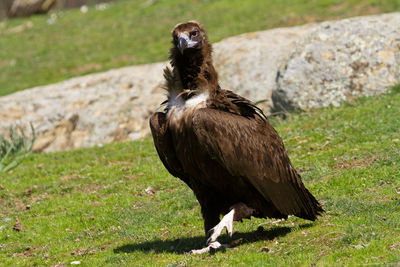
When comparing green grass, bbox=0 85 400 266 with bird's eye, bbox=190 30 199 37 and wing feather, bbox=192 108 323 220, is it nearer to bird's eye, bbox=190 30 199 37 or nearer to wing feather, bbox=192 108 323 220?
wing feather, bbox=192 108 323 220

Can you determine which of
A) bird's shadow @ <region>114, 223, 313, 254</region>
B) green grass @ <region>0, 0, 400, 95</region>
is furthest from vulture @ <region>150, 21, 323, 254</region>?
green grass @ <region>0, 0, 400, 95</region>

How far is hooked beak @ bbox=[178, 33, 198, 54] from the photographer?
24.5 ft

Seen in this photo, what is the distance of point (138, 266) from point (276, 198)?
1861mm

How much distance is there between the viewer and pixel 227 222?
732 cm

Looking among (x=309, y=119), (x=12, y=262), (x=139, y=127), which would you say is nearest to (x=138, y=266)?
(x=12, y=262)

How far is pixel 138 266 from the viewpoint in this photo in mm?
7582

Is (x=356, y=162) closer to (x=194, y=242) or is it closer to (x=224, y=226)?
(x=194, y=242)

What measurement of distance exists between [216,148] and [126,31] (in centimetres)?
2453

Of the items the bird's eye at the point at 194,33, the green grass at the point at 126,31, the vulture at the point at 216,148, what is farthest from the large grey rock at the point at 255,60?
the bird's eye at the point at 194,33

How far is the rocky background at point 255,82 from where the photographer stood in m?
15.0

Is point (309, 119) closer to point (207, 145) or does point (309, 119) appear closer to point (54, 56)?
point (207, 145)

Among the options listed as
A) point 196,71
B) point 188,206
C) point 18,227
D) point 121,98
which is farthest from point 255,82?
point 196,71

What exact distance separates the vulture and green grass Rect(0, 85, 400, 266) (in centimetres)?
50

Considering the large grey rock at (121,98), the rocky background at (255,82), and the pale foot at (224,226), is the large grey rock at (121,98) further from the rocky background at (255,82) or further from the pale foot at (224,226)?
the pale foot at (224,226)
